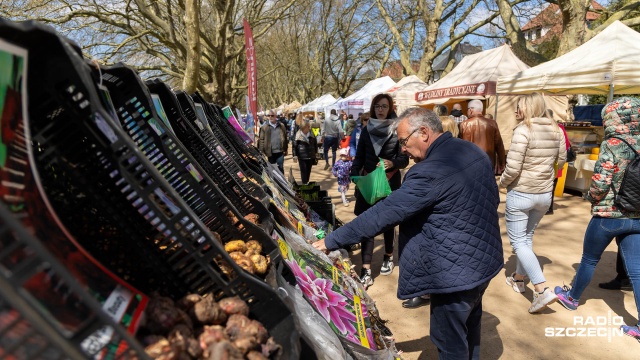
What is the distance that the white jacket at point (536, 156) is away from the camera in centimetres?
379

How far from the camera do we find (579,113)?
18.9 meters

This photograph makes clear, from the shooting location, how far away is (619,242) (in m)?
3.42

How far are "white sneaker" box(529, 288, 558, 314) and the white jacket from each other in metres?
0.96

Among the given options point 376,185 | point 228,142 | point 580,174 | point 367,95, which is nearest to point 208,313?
point 228,142

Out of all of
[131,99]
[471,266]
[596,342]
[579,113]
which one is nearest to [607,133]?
[596,342]

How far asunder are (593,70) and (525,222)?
4.59 meters

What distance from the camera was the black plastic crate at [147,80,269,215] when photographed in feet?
7.89

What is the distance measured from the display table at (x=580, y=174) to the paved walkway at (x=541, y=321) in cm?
342

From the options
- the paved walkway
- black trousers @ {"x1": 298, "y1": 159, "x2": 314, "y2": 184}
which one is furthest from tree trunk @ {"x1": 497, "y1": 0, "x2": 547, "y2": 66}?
the paved walkway

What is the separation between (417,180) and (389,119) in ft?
7.13

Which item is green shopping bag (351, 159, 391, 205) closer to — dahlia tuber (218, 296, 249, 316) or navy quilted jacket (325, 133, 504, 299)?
navy quilted jacket (325, 133, 504, 299)

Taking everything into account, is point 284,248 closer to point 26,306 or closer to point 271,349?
point 271,349

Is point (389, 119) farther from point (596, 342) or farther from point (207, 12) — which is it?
point (207, 12)

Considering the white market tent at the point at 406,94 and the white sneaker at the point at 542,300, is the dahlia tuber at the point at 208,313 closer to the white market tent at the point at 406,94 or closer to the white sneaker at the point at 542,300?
the white sneaker at the point at 542,300
